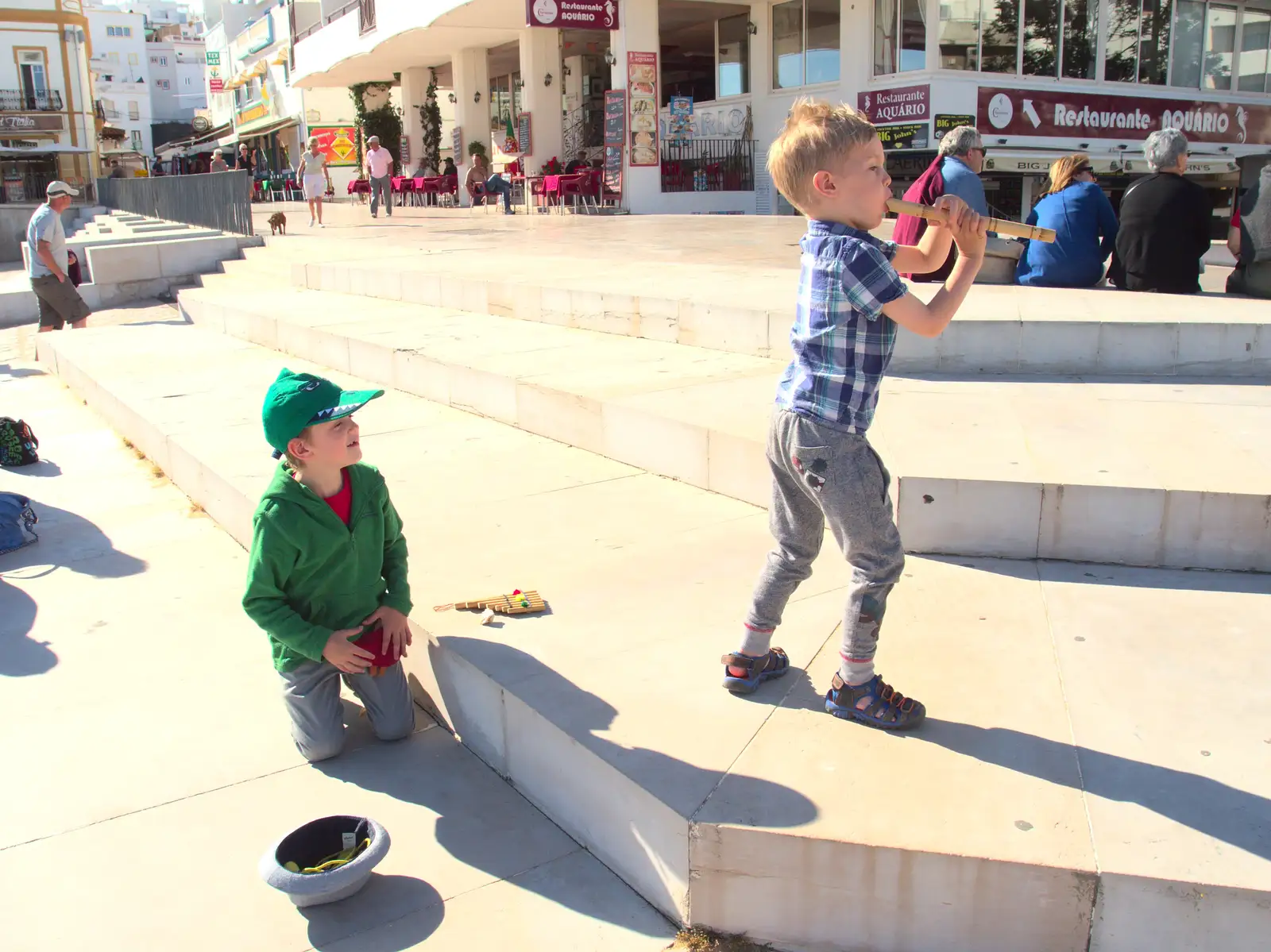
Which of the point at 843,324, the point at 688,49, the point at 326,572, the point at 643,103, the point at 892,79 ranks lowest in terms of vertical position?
the point at 326,572

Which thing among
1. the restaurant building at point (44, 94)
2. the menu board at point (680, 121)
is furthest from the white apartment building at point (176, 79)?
the menu board at point (680, 121)

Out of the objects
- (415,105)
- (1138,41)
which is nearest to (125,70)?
(415,105)

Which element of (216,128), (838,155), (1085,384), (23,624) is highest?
(216,128)

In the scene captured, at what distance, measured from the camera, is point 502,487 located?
4.62 m

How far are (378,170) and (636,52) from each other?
5769mm

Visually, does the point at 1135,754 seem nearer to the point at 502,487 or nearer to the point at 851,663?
the point at 851,663

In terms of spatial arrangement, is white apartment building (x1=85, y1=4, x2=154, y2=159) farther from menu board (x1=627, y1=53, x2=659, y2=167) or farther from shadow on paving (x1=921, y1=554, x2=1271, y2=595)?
shadow on paving (x1=921, y1=554, x2=1271, y2=595)

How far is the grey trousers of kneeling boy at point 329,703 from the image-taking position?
2.94m

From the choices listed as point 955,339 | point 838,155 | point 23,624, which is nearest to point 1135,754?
point 838,155

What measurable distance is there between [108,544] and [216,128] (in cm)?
6413

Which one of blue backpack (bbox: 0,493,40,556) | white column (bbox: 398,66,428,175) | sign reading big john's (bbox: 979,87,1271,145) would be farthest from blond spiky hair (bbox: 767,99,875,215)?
white column (bbox: 398,66,428,175)

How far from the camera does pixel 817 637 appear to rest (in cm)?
302

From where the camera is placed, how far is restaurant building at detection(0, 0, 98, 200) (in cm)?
4775

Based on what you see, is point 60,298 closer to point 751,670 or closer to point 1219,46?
point 751,670
